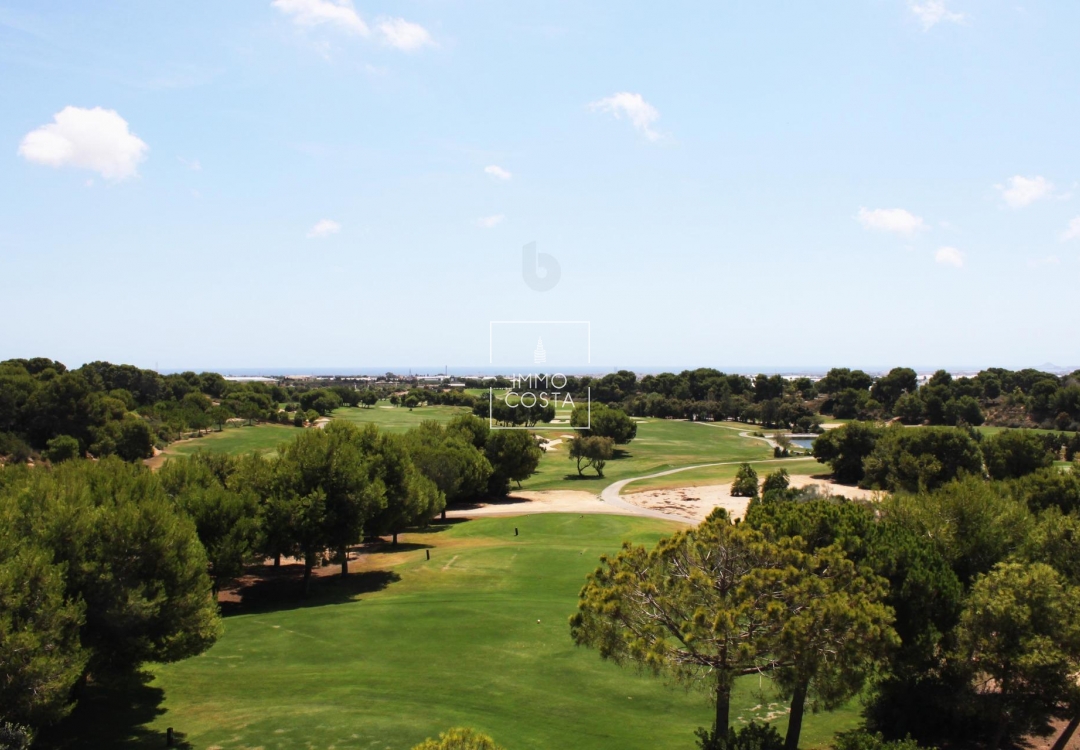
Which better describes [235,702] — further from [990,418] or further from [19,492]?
[990,418]

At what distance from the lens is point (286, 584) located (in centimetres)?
4344

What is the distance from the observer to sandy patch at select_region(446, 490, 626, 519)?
236 feet

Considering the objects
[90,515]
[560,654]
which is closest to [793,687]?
[560,654]

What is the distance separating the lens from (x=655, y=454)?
119188 millimetres

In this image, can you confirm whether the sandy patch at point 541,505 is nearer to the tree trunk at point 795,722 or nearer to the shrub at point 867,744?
the tree trunk at point 795,722

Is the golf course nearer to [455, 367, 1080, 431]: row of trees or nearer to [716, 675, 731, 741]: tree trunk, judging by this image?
[716, 675, 731, 741]: tree trunk

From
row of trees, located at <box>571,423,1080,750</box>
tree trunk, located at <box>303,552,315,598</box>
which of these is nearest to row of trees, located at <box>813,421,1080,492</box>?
row of trees, located at <box>571,423,1080,750</box>

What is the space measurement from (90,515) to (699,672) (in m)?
19.7

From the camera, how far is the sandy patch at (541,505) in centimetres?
7194

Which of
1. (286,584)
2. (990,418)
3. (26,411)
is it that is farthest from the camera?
(990,418)

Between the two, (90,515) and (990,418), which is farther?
(990,418)

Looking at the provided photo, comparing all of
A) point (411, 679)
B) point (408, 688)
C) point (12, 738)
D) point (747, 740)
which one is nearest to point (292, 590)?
point (411, 679)

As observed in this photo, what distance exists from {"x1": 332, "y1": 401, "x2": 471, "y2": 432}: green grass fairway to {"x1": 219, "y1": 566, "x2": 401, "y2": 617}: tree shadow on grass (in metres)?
90.6

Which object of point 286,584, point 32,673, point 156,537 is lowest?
point 286,584
